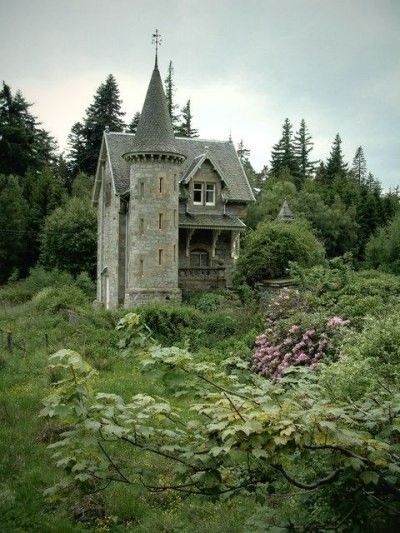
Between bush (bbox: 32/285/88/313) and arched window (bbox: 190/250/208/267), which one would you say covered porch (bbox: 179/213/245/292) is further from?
bush (bbox: 32/285/88/313)

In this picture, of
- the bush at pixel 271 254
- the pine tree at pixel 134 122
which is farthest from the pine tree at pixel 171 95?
the bush at pixel 271 254

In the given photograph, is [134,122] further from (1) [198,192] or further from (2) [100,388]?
(2) [100,388]

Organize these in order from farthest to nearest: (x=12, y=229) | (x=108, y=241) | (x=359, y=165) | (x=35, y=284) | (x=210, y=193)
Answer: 1. (x=359, y=165)
2. (x=12, y=229)
3. (x=35, y=284)
4. (x=108, y=241)
5. (x=210, y=193)

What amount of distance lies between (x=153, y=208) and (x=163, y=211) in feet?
1.74

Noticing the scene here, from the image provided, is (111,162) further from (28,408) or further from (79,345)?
(28,408)

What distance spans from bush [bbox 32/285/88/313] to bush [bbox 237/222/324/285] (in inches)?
325

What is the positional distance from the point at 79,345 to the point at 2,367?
396 cm

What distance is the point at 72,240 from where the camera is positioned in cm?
4384

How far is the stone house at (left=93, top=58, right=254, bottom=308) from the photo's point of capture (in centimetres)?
3025

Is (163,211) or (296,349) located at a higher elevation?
(163,211)

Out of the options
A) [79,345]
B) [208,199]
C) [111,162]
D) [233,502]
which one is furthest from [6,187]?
[233,502]

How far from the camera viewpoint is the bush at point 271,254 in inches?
1104

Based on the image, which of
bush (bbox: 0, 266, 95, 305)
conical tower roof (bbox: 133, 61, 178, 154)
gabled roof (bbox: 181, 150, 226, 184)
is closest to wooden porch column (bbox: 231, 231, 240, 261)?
gabled roof (bbox: 181, 150, 226, 184)

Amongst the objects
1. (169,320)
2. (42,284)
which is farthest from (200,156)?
(42,284)
